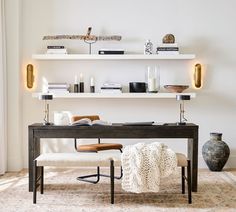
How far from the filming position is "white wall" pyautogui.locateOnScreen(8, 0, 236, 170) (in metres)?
5.30

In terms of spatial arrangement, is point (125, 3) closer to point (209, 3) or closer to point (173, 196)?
point (209, 3)

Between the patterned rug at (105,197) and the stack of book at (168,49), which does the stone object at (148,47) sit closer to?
the stack of book at (168,49)

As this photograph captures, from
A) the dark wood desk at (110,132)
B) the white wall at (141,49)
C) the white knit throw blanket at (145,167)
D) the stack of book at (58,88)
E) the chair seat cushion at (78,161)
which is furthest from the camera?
the white wall at (141,49)

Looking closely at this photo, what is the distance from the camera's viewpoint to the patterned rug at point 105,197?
355 centimetres

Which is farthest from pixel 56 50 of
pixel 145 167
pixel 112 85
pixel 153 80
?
pixel 145 167

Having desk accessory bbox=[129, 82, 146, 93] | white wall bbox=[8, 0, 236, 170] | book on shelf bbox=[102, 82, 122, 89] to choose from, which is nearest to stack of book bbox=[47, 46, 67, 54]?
white wall bbox=[8, 0, 236, 170]

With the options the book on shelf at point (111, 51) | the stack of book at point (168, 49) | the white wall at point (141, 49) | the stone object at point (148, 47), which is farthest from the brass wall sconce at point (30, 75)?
the stack of book at point (168, 49)

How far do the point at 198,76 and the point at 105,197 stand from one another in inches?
88.0

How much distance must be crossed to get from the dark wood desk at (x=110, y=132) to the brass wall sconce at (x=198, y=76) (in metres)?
1.34

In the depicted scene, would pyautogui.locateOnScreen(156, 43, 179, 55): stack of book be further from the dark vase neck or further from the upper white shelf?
the dark vase neck

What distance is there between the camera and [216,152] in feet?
16.6

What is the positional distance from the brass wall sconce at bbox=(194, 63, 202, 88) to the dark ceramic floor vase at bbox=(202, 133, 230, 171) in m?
0.69

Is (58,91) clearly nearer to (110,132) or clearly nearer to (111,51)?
(111,51)

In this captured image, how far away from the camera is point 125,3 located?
530 cm
